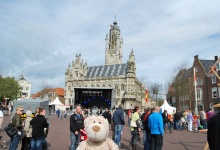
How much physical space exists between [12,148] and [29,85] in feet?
301

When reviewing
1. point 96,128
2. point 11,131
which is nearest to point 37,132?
point 11,131

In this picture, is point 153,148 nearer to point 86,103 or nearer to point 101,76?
point 86,103

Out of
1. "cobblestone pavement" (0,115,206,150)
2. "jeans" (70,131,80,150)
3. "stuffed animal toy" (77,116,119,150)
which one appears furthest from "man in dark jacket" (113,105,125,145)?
"stuffed animal toy" (77,116,119,150)

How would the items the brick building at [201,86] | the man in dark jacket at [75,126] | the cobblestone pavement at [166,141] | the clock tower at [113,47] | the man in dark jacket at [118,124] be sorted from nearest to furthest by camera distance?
1. the man in dark jacket at [75,126]
2. the cobblestone pavement at [166,141]
3. the man in dark jacket at [118,124]
4. the brick building at [201,86]
5. the clock tower at [113,47]

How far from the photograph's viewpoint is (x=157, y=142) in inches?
303

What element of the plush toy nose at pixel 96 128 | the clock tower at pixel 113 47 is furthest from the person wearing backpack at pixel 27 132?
the clock tower at pixel 113 47

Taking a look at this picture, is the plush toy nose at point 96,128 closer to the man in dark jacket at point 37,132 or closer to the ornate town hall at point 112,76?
the man in dark jacket at point 37,132

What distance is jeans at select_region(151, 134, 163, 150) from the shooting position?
7684mm

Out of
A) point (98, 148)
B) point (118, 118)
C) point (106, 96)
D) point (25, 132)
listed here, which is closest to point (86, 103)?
point (106, 96)

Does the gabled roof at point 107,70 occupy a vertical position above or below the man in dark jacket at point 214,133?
above

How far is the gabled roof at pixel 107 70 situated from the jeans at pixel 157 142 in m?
71.7

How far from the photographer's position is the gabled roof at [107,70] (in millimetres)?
81300

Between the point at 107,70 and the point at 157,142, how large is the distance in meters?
77.4

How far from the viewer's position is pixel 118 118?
10742 mm
